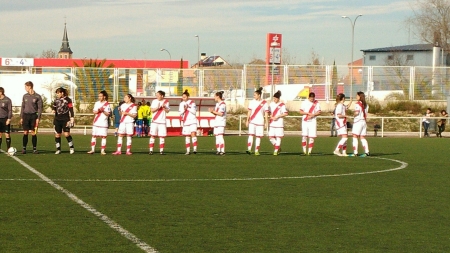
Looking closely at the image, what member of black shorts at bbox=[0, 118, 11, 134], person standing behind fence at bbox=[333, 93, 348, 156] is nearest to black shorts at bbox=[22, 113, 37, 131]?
black shorts at bbox=[0, 118, 11, 134]

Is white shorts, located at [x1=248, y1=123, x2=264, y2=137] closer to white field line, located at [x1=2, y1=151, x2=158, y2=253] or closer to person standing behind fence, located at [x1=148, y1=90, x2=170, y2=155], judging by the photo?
person standing behind fence, located at [x1=148, y1=90, x2=170, y2=155]

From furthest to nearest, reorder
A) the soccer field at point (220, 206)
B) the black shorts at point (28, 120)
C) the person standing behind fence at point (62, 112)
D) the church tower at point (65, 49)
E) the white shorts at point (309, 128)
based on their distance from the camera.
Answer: the church tower at point (65, 49)
the white shorts at point (309, 128)
the person standing behind fence at point (62, 112)
the black shorts at point (28, 120)
the soccer field at point (220, 206)

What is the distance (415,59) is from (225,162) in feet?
311

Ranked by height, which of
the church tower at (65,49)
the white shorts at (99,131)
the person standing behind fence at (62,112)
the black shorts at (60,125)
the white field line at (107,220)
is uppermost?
the church tower at (65,49)

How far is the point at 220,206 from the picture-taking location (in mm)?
12711

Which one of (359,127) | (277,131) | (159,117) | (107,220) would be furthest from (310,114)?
(107,220)

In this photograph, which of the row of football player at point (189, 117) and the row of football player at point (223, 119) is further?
the row of football player at point (223, 119)

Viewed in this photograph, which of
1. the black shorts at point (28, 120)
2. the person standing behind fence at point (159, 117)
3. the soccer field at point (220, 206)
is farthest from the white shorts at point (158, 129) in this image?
the black shorts at point (28, 120)

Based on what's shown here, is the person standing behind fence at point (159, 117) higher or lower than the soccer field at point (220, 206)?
higher

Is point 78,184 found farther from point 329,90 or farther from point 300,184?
point 329,90

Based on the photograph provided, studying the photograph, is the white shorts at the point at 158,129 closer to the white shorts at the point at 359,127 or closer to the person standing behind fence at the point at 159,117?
the person standing behind fence at the point at 159,117

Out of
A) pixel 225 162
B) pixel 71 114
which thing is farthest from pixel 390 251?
pixel 71 114

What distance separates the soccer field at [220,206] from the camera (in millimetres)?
9617

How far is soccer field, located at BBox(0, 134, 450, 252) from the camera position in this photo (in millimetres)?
9617
